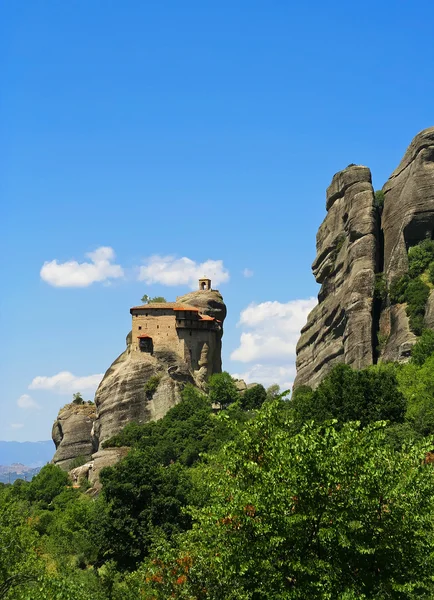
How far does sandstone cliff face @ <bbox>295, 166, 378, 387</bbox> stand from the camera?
304ft

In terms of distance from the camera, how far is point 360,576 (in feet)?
90.7

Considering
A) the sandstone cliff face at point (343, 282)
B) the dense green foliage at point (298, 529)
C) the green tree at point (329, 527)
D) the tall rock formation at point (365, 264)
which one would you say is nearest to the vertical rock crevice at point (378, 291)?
the tall rock formation at point (365, 264)

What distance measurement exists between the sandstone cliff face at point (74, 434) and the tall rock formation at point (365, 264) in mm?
28692

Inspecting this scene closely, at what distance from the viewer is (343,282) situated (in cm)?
9900

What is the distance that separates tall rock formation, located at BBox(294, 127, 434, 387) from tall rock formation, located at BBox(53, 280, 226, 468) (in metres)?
13.8

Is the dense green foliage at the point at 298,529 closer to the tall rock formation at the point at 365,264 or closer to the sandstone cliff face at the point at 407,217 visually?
the tall rock formation at the point at 365,264

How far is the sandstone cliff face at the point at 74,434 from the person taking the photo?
374 ft

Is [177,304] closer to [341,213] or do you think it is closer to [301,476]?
[341,213]

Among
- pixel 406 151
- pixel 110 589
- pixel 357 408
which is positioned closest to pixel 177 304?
pixel 406 151

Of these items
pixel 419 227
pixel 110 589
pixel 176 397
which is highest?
pixel 419 227

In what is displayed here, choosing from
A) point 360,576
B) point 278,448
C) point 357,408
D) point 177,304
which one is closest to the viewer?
point 360,576

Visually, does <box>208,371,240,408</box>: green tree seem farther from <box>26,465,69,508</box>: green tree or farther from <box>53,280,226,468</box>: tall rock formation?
<box>26,465,69,508</box>: green tree

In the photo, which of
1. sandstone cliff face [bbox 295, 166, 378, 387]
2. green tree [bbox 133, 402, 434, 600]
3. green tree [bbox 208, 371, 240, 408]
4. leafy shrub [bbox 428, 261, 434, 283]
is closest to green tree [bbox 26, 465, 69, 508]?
green tree [bbox 208, 371, 240, 408]

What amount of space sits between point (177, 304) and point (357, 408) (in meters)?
53.7
